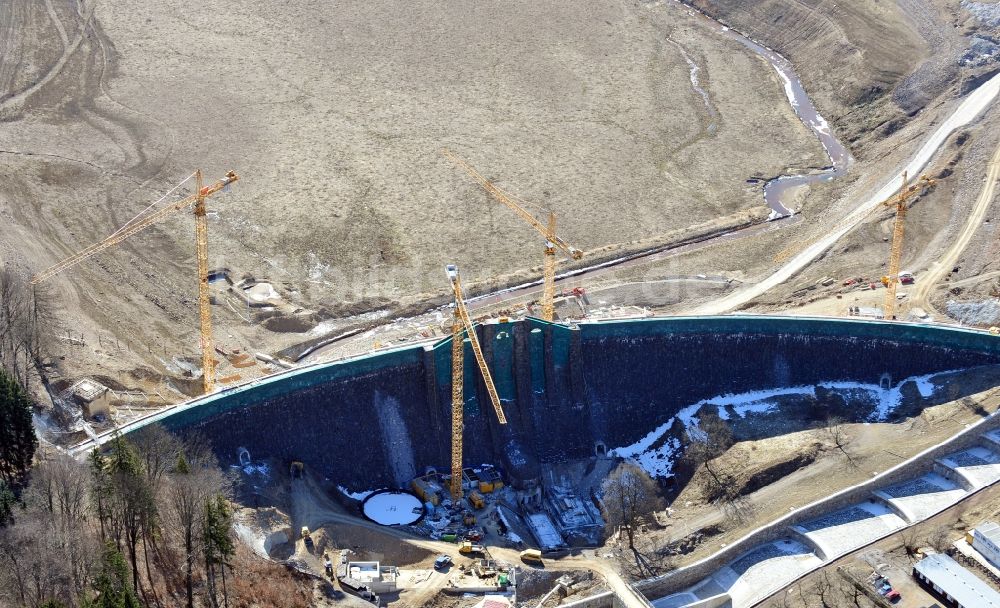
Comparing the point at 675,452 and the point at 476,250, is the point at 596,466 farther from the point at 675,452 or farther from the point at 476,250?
the point at 476,250

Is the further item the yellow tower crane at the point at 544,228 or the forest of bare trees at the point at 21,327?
the yellow tower crane at the point at 544,228

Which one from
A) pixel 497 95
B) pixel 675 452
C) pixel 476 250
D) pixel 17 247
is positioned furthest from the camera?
pixel 497 95

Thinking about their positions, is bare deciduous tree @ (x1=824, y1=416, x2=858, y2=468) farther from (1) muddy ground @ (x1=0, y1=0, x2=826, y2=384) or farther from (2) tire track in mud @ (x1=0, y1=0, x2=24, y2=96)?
(2) tire track in mud @ (x1=0, y1=0, x2=24, y2=96)

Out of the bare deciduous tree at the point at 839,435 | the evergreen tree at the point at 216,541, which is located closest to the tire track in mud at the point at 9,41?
the evergreen tree at the point at 216,541

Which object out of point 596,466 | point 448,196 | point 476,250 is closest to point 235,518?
point 596,466

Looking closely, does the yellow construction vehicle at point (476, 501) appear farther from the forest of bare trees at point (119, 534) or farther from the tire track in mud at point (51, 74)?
the tire track in mud at point (51, 74)

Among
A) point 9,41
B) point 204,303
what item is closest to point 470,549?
point 204,303
